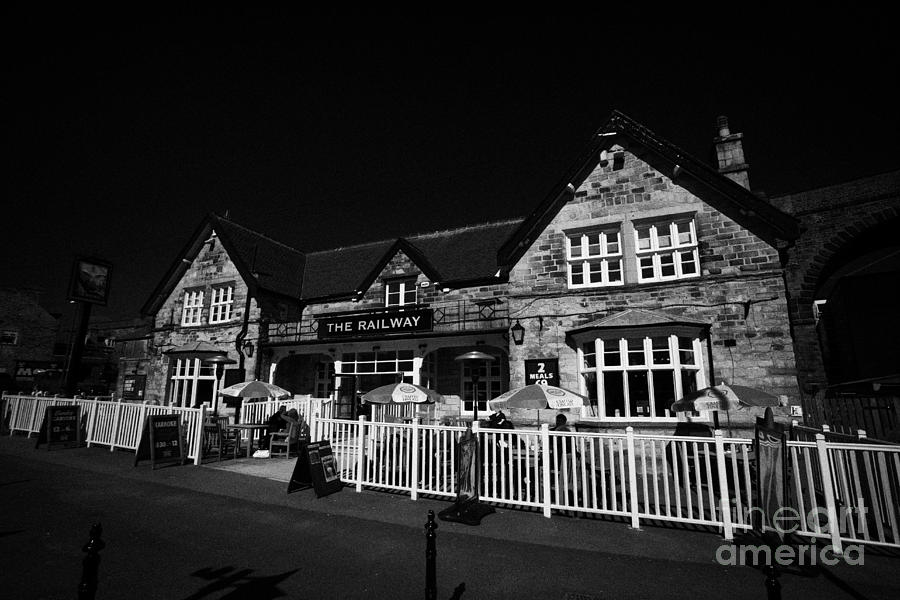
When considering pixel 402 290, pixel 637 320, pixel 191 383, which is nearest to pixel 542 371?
pixel 637 320

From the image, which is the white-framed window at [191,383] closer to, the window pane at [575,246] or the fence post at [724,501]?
the window pane at [575,246]

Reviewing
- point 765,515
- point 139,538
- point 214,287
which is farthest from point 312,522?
point 214,287

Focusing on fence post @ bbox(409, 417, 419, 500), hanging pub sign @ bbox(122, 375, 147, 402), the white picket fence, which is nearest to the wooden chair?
the white picket fence

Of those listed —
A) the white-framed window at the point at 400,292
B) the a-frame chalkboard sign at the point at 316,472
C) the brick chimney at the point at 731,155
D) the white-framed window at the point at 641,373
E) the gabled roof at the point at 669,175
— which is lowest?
the a-frame chalkboard sign at the point at 316,472

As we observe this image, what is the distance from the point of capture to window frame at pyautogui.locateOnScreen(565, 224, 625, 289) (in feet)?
42.9

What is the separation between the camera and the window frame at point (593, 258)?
1307 centimetres

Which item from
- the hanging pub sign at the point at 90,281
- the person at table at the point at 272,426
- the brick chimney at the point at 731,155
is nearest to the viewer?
the person at table at the point at 272,426

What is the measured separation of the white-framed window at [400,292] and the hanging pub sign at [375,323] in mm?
1457

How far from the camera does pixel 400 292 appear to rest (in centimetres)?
1870

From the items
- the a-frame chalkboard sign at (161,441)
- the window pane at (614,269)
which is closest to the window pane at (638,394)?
the window pane at (614,269)

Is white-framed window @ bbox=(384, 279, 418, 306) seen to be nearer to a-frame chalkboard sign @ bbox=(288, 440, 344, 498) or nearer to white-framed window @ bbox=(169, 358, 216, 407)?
white-framed window @ bbox=(169, 358, 216, 407)

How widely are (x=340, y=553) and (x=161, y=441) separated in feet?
25.8

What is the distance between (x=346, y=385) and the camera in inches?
755

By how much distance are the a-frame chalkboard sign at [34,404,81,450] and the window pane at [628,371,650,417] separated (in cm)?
1637
